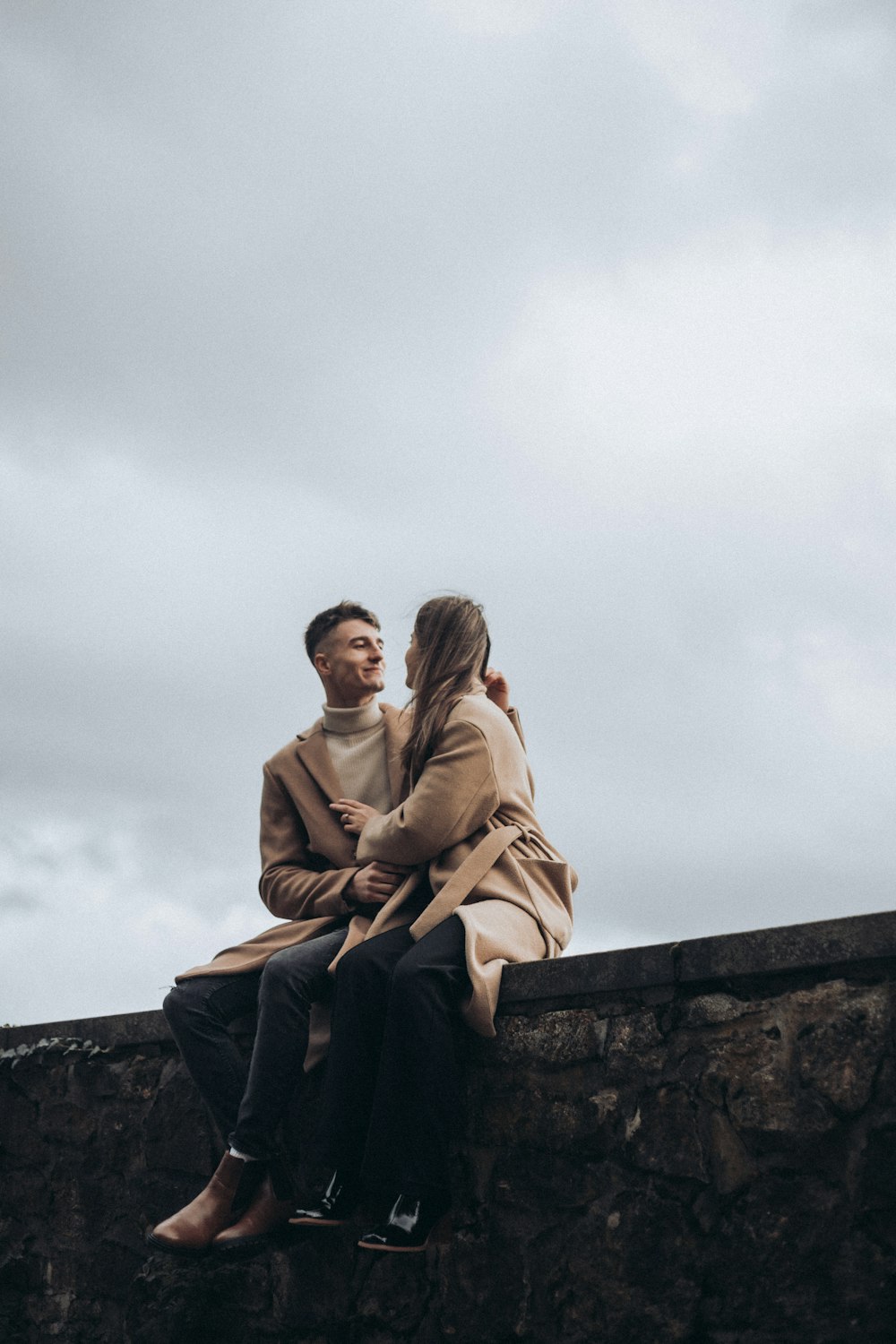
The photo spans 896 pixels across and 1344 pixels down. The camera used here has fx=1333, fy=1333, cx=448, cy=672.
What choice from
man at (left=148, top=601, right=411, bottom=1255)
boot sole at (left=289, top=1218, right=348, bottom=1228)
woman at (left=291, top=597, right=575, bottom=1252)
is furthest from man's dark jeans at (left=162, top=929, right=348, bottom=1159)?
boot sole at (left=289, top=1218, right=348, bottom=1228)

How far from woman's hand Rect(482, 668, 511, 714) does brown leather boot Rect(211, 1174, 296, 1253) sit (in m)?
1.56

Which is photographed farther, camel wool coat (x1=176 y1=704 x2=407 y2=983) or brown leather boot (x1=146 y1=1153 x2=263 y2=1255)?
camel wool coat (x1=176 y1=704 x2=407 y2=983)

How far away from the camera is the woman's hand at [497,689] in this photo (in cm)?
421

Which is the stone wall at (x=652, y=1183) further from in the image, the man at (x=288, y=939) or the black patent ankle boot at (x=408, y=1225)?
the man at (x=288, y=939)

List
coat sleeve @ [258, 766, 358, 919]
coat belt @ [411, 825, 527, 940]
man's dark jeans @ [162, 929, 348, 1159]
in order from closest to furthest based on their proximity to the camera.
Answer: coat belt @ [411, 825, 527, 940], man's dark jeans @ [162, 929, 348, 1159], coat sleeve @ [258, 766, 358, 919]

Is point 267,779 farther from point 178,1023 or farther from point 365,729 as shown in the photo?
point 178,1023

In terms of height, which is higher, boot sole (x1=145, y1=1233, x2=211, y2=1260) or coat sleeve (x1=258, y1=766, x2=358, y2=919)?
coat sleeve (x1=258, y1=766, x2=358, y2=919)

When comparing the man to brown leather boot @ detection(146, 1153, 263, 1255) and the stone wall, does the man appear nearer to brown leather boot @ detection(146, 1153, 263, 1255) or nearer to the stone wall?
brown leather boot @ detection(146, 1153, 263, 1255)

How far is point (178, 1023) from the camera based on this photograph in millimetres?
4086

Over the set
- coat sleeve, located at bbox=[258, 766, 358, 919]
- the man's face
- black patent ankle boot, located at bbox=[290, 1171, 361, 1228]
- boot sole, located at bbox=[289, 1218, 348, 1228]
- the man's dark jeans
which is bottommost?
boot sole, located at bbox=[289, 1218, 348, 1228]

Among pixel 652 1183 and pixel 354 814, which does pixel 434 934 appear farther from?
pixel 652 1183

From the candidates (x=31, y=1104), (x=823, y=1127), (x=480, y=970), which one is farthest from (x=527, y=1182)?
(x=31, y=1104)

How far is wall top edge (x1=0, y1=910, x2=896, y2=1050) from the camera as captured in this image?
2.84 metres

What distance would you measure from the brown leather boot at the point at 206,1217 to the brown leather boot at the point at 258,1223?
36 millimetres
